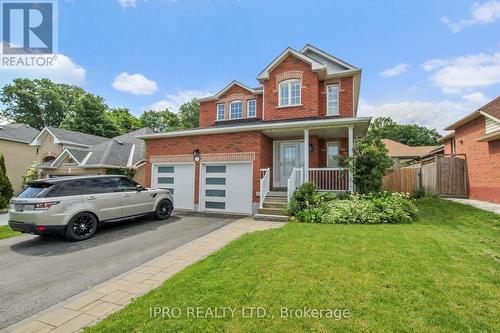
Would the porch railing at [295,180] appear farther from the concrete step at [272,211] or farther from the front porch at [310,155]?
the concrete step at [272,211]

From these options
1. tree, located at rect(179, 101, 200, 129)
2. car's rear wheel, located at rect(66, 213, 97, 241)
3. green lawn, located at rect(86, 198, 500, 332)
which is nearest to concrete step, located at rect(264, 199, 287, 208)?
green lawn, located at rect(86, 198, 500, 332)

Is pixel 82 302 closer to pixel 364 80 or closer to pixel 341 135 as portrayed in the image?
pixel 341 135

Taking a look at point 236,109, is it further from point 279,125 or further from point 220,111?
point 279,125

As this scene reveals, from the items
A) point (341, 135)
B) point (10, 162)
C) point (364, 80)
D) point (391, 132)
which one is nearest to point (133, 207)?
point (341, 135)

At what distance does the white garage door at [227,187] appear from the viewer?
1060cm

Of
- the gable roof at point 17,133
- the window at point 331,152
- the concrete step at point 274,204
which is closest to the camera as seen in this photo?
the concrete step at point 274,204

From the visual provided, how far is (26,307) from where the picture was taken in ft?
11.4

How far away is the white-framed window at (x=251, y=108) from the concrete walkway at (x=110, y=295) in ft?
34.2

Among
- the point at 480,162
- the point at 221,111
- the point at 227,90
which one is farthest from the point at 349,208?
the point at 227,90

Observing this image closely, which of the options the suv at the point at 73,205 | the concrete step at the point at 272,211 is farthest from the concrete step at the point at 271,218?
the suv at the point at 73,205

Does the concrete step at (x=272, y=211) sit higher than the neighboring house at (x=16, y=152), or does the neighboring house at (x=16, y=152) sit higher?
the neighboring house at (x=16, y=152)

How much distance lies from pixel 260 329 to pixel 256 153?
8204 mm

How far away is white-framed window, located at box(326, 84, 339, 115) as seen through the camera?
12766mm

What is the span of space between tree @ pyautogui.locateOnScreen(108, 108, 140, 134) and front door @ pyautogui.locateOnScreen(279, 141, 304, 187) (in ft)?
103
